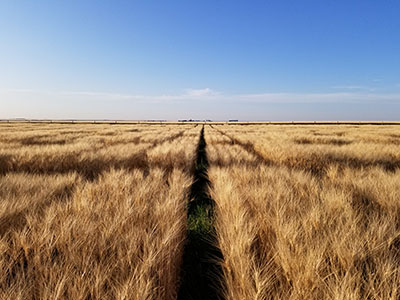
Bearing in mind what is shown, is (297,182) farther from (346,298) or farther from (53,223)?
(53,223)

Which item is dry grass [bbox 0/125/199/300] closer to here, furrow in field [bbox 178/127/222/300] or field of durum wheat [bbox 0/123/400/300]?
field of durum wheat [bbox 0/123/400/300]

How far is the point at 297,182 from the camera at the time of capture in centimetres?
307

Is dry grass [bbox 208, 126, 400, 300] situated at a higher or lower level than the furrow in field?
higher

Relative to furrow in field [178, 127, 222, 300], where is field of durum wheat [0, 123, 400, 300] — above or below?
above

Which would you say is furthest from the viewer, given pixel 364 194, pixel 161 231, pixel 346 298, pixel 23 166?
pixel 23 166

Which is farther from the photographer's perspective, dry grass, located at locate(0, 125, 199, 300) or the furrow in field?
the furrow in field

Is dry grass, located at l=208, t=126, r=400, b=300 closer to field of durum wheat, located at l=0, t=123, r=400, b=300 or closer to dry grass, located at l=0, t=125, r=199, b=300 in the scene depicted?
field of durum wheat, located at l=0, t=123, r=400, b=300

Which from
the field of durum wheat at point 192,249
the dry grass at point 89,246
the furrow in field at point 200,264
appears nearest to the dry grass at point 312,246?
the field of durum wheat at point 192,249

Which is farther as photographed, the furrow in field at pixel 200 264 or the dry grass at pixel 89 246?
the furrow in field at pixel 200 264

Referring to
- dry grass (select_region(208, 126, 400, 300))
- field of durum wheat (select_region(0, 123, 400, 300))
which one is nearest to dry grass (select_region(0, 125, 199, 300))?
field of durum wheat (select_region(0, 123, 400, 300))

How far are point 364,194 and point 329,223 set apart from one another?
56.6 inches

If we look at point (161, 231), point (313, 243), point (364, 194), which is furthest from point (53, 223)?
point (364, 194)

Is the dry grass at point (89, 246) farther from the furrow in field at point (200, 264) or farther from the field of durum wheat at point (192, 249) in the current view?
the furrow in field at point (200, 264)

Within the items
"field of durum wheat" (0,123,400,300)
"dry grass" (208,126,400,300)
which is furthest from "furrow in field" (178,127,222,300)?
"dry grass" (208,126,400,300)
